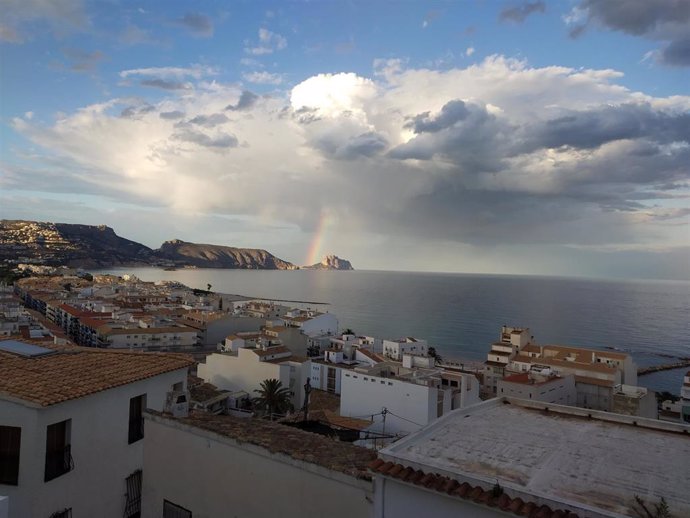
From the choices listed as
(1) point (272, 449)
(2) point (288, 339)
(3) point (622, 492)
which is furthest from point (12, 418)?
(2) point (288, 339)

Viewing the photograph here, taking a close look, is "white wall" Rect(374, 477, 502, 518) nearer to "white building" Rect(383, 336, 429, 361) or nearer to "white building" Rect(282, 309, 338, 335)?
"white building" Rect(383, 336, 429, 361)

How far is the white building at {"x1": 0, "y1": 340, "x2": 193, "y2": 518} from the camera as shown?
6.10 metres

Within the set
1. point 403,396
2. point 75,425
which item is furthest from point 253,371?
point 75,425

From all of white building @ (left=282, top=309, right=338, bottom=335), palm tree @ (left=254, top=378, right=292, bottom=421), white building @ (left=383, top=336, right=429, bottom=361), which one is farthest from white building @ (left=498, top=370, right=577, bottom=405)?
white building @ (left=282, top=309, right=338, bottom=335)

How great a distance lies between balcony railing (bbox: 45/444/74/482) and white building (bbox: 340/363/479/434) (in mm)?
19329

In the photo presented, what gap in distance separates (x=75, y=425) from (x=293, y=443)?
10.9 feet

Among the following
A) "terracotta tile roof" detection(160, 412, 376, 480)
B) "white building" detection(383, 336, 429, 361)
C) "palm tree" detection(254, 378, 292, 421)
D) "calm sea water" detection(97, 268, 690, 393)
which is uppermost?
"terracotta tile roof" detection(160, 412, 376, 480)

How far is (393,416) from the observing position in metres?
26.7

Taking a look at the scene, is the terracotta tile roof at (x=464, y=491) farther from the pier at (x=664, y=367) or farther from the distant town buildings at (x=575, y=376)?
the pier at (x=664, y=367)

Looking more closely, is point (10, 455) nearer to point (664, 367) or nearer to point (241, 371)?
point (241, 371)

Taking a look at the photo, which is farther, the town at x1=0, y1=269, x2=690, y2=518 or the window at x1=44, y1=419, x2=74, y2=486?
the window at x1=44, y1=419, x2=74, y2=486

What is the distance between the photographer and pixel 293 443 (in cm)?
568

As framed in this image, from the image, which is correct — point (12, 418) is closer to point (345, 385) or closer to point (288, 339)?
point (345, 385)

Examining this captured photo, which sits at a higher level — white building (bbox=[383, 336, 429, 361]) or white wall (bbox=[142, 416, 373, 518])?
white wall (bbox=[142, 416, 373, 518])
